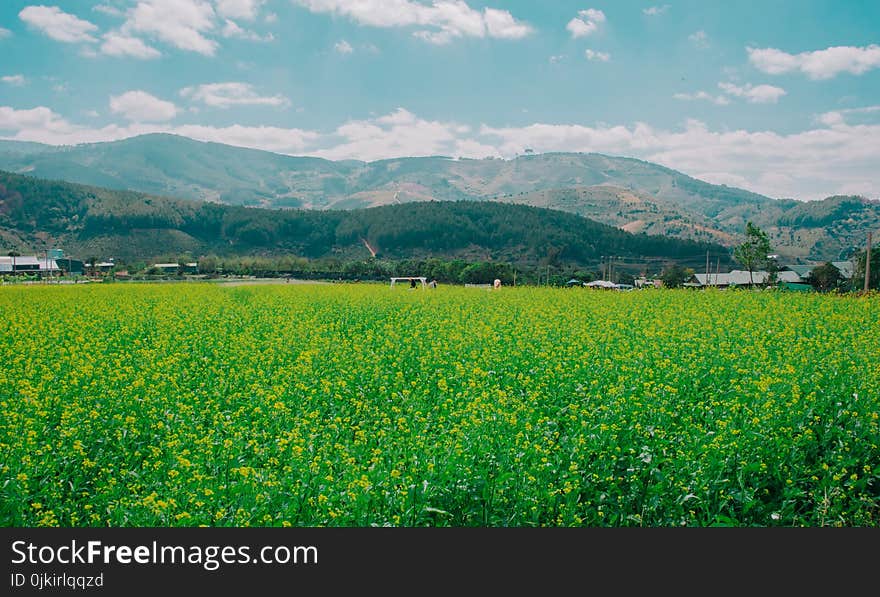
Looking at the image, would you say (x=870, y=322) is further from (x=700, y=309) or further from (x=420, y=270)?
(x=420, y=270)

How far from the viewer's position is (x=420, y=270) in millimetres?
92562

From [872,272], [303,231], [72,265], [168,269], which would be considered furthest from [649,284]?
[72,265]

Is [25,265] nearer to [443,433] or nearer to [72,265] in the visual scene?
[72,265]

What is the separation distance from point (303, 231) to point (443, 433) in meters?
151

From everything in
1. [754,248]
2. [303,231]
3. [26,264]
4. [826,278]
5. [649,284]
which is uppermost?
[303,231]

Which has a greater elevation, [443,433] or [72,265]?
[72,265]

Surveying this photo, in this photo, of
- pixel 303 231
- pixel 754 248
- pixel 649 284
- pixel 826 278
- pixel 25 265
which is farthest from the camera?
pixel 303 231

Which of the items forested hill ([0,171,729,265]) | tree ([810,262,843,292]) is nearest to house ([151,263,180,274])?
forested hill ([0,171,729,265])

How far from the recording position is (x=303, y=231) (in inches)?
6093

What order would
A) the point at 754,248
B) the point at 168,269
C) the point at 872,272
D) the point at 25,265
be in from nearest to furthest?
the point at 872,272 → the point at 754,248 → the point at 168,269 → the point at 25,265

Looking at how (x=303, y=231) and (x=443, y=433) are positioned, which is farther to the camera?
(x=303, y=231)

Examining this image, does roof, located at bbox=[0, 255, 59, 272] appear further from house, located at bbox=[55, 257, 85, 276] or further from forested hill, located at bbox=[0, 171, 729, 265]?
forested hill, located at bbox=[0, 171, 729, 265]

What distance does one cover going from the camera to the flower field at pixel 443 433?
6.91 meters

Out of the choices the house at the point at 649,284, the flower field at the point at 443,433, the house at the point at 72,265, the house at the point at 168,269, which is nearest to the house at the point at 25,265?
the house at the point at 72,265
